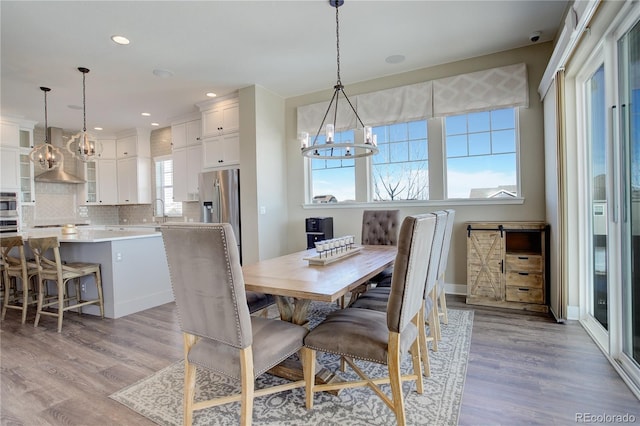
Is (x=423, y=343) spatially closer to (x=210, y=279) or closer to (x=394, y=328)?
(x=394, y=328)

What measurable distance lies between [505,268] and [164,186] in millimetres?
6407

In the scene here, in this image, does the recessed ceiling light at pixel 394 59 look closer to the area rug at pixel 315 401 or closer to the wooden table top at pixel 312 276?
the wooden table top at pixel 312 276

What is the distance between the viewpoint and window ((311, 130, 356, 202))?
4828mm

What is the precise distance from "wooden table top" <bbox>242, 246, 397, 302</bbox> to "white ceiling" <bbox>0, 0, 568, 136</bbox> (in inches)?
86.3

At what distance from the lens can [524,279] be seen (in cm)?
341

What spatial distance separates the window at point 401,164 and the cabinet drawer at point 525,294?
4.85ft

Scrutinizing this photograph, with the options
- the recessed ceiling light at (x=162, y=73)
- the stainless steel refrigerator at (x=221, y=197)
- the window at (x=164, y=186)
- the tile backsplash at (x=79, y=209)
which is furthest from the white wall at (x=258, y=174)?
the window at (x=164, y=186)

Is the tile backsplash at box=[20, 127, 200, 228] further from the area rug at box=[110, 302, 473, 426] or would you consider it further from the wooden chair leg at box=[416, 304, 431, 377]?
the wooden chair leg at box=[416, 304, 431, 377]

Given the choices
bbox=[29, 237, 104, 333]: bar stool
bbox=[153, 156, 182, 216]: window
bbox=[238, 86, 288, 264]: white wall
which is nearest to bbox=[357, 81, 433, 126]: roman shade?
bbox=[238, 86, 288, 264]: white wall

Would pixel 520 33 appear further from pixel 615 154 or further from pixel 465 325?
pixel 465 325

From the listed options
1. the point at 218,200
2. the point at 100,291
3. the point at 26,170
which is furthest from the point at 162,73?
the point at 26,170

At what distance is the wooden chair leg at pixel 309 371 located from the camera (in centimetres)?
177

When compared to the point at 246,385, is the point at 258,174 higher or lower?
higher

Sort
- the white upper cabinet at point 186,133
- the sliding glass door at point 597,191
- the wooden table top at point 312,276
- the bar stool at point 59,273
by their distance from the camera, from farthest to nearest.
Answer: the white upper cabinet at point 186,133 → the bar stool at point 59,273 → the sliding glass door at point 597,191 → the wooden table top at point 312,276
